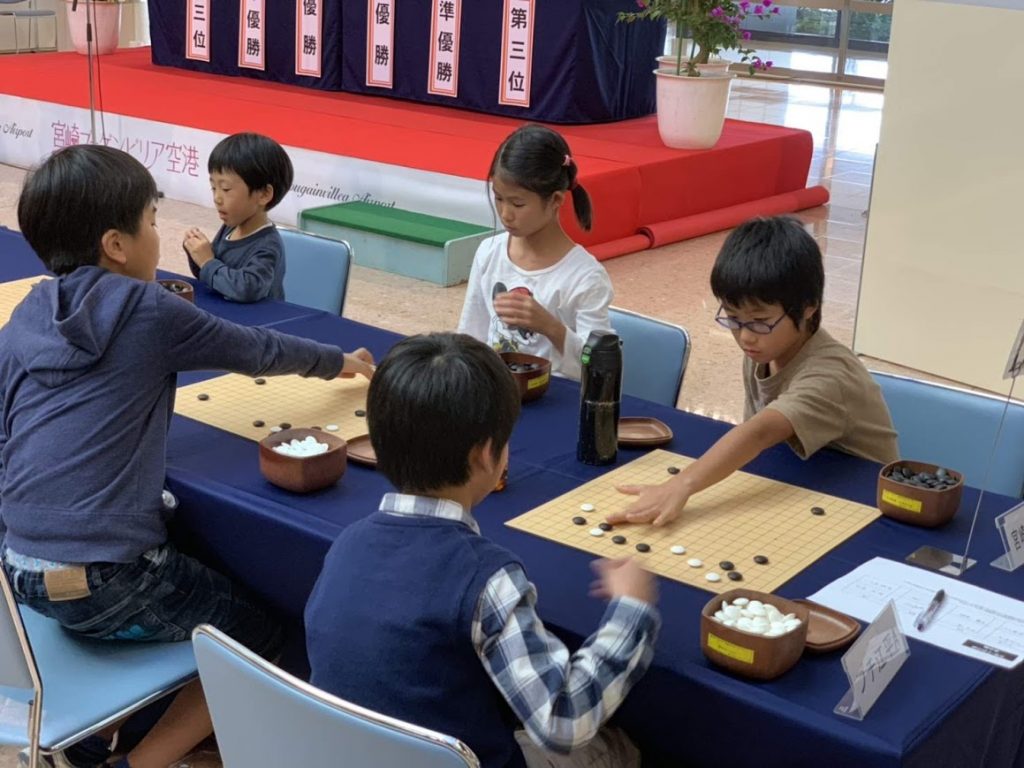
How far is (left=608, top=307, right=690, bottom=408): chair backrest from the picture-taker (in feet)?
8.80

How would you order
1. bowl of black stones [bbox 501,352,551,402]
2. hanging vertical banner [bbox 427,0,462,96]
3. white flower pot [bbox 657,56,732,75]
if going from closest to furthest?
1. bowl of black stones [bbox 501,352,551,402]
2. white flower pot [bbox 657,56,732,75]
3. hanging vertical banner [bbox 427,0,462,96]

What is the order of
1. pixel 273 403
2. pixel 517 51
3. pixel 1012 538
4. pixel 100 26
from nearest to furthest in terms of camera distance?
pixel 1012 538 < pixel 273 403 < pixel 517 51 < pixel 100 26

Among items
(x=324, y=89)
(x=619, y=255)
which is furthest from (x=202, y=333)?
(x=324, y=89)

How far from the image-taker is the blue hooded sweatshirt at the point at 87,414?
195 centimetres

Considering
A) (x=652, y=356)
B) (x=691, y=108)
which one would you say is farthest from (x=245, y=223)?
(x=691, y=108)

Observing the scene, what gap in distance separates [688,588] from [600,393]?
1.53ft

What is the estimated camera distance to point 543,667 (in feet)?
4.66

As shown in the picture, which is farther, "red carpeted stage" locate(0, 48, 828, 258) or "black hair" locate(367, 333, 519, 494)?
"red carpeted stage" locate(0, 48, 828, 258)

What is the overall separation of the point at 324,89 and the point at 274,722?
698 centimetres

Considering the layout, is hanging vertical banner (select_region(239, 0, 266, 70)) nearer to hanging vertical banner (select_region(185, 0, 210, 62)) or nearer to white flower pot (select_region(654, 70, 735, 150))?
hanging vertical banner (select_region(185, 0, 210, 62))

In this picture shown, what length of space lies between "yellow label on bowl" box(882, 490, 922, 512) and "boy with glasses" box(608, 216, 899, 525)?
0.19 meters

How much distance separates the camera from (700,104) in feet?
21.2

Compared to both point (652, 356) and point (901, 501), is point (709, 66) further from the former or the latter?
point (901, 501)

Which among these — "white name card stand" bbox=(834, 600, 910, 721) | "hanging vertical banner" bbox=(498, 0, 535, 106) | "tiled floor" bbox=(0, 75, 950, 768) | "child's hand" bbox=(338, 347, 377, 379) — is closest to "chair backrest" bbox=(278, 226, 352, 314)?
"child's hand" bbox=(338, 347, 377, 379)
